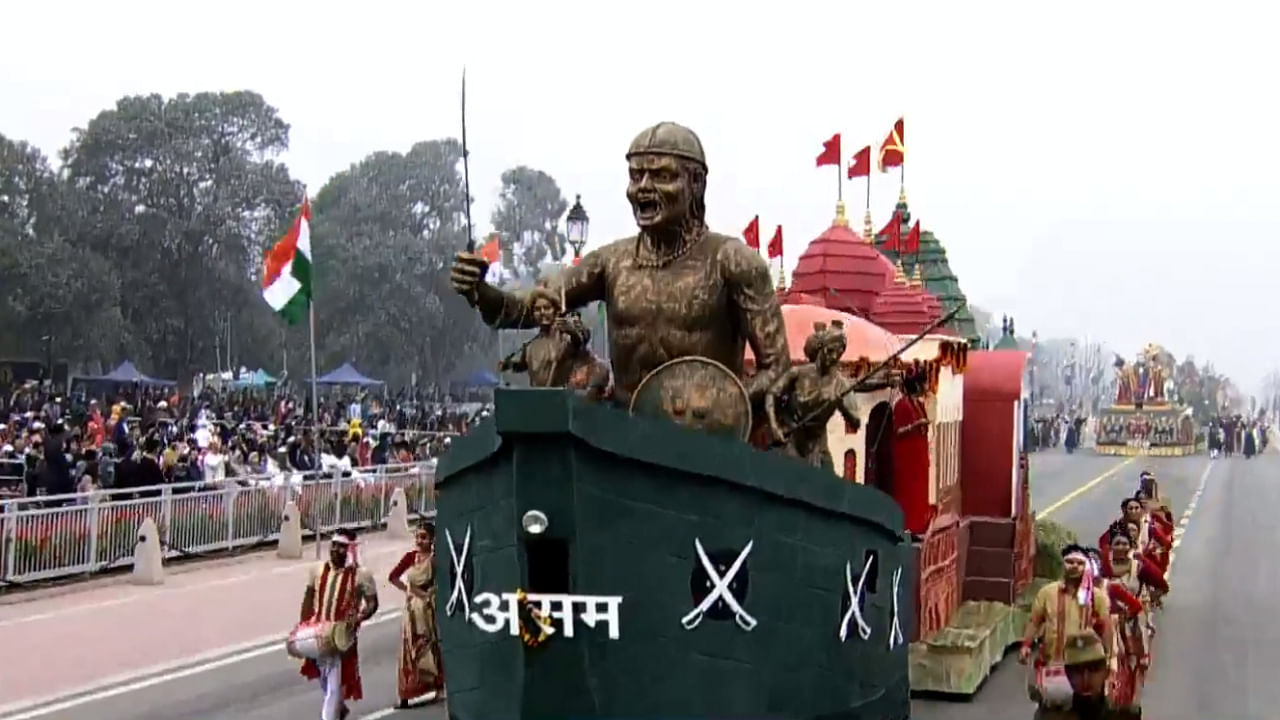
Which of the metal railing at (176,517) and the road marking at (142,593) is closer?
the road marking at (142,593)

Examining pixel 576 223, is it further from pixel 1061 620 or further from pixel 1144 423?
pixel 1144 423

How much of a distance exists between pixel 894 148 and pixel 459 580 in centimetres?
1609

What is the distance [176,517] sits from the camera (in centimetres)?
2000

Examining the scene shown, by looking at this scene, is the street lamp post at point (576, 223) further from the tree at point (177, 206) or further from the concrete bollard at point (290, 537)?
the tree at point (177, 206)

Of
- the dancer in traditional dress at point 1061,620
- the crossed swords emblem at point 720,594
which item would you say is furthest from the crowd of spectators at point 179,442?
the crossed swords emblem at point 720,594

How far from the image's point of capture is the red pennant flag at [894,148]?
21141mm

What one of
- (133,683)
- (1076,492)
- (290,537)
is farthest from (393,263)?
(133,683)

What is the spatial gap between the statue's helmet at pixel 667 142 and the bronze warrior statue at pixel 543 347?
80cm

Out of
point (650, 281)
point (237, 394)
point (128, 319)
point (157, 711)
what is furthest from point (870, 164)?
point (128, 319)

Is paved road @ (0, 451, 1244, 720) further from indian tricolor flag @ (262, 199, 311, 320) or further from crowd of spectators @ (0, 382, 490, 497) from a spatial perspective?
indian tricolor flag @ (262, 199, 311, 320)

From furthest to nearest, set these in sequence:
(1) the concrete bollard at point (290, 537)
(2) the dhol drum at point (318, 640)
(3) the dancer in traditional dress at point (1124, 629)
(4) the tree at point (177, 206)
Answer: (4) the tree at point (177, 206) → (1) the concrete bollard at point (290, 537) → (2) the dhol drum at point (318, 640) → (3) the dancer in traditional dress at point (1124, 629)

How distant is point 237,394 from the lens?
155 ft

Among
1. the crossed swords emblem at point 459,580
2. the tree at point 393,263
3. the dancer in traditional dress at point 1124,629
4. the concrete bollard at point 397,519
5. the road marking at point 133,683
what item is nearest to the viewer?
the crossed swords emblem at point 459,580

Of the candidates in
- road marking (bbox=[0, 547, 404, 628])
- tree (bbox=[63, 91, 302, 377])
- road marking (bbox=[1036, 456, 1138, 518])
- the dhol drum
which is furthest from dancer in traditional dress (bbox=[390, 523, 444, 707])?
tree (bbox=[63, 91, 302, 377])
